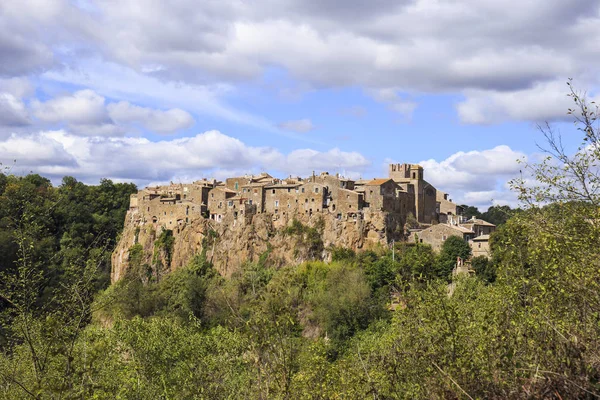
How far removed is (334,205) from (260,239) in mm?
8177

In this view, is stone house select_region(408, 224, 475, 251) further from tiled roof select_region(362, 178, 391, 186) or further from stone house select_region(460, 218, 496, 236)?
tiled roof select_region(362, 178, 391, 186)

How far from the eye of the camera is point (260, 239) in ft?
206

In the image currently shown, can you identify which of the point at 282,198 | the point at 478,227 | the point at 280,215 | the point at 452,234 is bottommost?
the point at 452,234

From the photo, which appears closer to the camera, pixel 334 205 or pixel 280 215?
pixel 334 205

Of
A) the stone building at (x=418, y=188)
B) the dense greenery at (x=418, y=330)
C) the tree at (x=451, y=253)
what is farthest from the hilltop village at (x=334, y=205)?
the dense greenery at (x=418, y=330)

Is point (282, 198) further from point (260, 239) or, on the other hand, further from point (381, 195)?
Answer: point (381, 195)

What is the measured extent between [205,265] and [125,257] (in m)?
12.4

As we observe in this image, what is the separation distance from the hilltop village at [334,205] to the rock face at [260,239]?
0.27m

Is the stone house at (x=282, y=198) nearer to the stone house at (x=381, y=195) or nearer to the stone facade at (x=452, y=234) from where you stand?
the stone house at (x=381, y=195)

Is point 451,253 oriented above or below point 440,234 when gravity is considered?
below

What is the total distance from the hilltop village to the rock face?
0.27 meters

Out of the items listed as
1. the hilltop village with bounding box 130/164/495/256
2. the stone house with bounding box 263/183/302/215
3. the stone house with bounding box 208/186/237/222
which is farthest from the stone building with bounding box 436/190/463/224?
the stone house with bounding box 208/186/237/222

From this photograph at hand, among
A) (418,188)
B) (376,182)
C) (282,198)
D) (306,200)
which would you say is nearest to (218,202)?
(282,198)

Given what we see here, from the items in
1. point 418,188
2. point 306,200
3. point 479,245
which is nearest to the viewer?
point 479,245
